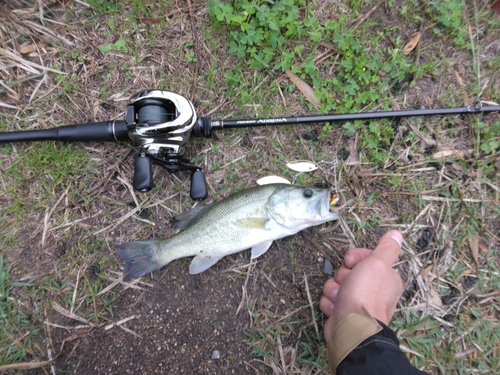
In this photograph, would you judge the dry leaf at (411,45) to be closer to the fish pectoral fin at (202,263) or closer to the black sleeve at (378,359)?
the black sleeve at (378,359)

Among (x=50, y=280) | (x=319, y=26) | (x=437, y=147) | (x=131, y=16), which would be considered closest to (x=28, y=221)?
(x=50, y=280)

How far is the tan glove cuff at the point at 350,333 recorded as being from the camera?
8.18 ft

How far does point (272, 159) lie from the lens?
3463 millimetres

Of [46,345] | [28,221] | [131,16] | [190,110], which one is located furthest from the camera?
[131,16]

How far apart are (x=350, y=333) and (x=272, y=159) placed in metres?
1.84

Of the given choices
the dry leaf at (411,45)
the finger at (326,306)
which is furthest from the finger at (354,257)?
the dry leaf at (411,45)

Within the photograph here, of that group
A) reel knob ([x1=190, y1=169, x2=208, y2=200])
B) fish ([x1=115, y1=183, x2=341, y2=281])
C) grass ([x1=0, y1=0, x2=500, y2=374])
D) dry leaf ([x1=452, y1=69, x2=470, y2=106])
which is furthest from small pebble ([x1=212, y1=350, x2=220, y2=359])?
Answer: dry leaf ([x1=452, y1=69, x2=470, y2=106])

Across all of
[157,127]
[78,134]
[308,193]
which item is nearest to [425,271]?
[308,193]

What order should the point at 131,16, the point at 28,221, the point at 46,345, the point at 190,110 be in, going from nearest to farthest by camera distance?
the point at 190,110 → the point at 46,345 → the point at 28,221 → the point at 131,16

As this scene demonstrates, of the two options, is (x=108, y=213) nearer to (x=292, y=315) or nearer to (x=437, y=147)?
(x=292, y=315)

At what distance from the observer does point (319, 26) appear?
360cm

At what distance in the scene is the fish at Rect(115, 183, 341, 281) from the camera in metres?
2.92

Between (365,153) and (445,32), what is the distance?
5.75 feet

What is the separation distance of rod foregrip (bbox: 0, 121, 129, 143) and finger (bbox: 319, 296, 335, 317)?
102 inches
